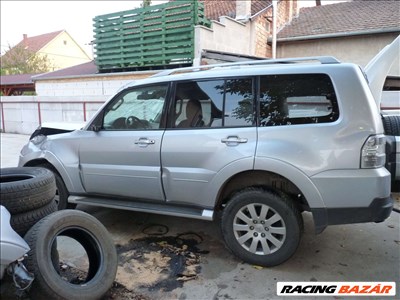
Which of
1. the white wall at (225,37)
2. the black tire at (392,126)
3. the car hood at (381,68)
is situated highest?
the white wall at (225,37)

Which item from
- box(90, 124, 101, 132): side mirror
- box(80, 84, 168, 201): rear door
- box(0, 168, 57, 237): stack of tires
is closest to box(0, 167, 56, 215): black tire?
box(0, 168, 57, 237): stack of tires

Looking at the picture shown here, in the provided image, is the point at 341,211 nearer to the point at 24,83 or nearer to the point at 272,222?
the point at 272,222

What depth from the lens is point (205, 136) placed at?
3225 millimetres

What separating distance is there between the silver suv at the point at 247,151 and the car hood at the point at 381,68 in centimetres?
85

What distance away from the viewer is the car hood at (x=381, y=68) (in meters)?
3.53

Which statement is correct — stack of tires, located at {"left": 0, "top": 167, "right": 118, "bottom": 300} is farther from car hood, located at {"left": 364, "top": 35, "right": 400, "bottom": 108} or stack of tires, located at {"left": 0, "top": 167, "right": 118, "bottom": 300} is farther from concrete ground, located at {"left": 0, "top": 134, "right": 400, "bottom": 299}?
car hood, located at {"left": 364, "top": 35, "right": 400, "bottom": 108}

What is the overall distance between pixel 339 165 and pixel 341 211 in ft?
1.37

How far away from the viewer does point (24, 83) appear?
18.2 meters

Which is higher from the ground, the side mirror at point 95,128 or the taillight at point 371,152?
the side mirror at point 95,128

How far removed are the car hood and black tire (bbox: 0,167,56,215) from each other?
3439 millimetres

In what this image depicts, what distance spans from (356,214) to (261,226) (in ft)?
2.76

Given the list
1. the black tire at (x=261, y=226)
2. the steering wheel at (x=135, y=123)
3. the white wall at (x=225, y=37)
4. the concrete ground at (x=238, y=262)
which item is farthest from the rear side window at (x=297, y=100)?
the white wall at (x=225, y=37)

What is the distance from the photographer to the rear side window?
9.34ft

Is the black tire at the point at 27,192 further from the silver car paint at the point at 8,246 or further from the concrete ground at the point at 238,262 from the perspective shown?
the concrete ground at the point at 238,262
